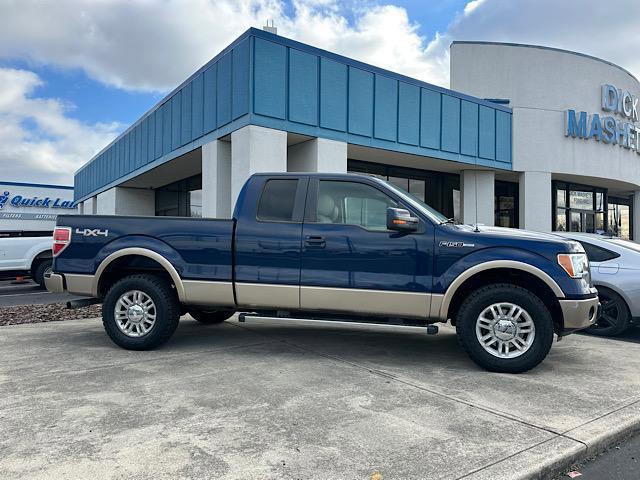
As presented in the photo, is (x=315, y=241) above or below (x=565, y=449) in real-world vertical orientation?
above

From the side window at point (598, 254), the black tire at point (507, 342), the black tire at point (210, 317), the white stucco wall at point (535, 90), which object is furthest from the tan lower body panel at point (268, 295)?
the white stucco wall at point (535, 90)

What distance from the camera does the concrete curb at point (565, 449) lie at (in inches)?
111

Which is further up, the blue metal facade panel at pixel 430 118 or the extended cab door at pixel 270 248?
the blue metal facade panel at pixel 430 118

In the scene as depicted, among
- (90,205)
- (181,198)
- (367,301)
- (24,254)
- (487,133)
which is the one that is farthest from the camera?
(90,205)

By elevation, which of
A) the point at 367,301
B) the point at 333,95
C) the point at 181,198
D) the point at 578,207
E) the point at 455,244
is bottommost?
the point at 367,301

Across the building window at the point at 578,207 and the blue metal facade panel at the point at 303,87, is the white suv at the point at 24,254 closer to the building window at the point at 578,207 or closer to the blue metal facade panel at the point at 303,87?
the blue metal facade panel at the point at 303,87

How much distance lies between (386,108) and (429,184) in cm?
588

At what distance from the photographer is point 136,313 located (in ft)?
18.3

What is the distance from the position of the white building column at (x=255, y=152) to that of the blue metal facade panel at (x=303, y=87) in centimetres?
83

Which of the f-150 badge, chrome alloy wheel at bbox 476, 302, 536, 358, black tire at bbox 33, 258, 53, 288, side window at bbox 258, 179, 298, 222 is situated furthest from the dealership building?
chrome alloy wheel at bbox 476, 302, 536, 358

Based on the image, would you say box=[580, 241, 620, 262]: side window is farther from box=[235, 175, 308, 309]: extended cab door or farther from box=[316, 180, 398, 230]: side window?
box=[235, 175, 308, 309]: extended cab door

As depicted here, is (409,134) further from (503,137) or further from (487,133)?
(503,137)

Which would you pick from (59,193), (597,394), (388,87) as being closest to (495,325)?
(597,394)

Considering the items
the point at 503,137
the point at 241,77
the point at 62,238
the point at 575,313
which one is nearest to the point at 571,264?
the point at 575,313
